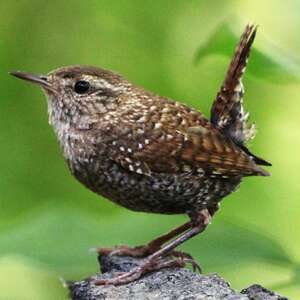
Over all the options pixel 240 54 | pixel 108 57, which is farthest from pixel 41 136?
pixel 240 54

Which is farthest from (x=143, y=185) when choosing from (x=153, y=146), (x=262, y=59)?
(x=262, y=59)

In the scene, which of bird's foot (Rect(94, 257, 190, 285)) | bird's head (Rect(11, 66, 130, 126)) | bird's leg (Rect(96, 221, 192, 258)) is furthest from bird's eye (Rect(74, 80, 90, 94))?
bird's foot (Rect(94, 257, 190, 285))

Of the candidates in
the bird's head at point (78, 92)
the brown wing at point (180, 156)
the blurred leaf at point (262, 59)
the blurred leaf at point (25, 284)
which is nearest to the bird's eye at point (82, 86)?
the bird's head at point (78, 92)

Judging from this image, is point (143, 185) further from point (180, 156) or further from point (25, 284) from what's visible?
point (25, 284)

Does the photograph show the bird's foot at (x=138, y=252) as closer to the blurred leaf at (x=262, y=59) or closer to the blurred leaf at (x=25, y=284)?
the blurred leaf at (x=262, y=59)

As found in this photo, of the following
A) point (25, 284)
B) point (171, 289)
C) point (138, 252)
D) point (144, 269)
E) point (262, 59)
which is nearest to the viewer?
point (171, 289)

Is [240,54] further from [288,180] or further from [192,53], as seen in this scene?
[192,53]
